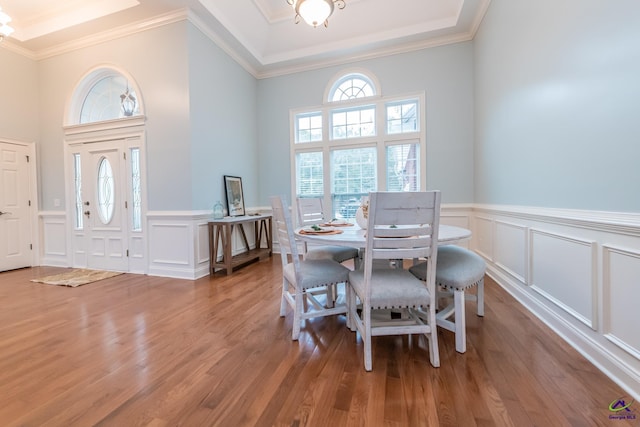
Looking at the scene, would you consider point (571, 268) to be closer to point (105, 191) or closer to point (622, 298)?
point (622, 298)

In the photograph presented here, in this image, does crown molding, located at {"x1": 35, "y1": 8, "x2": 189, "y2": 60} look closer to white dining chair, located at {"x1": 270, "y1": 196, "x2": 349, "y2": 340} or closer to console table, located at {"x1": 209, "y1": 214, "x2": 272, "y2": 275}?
console table, located at {"x1": 209, "y1": 214, "x2": 272, "y2": 275}

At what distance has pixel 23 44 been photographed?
4.07 meters


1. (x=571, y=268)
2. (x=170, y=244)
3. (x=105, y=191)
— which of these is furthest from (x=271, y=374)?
(x=105, y=191)

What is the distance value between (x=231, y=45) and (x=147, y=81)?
1.38 meters

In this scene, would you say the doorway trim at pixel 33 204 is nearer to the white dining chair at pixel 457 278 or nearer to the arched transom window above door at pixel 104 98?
the arched transom window above door at pixel 104 98

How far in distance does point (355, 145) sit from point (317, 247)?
2.39 metres

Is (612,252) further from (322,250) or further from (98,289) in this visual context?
(98,289)

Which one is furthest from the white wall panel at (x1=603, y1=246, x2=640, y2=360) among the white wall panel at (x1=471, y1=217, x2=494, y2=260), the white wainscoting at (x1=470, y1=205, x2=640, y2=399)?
the white wall panel at (x1=471, y1=217, x2=494, y2=260)

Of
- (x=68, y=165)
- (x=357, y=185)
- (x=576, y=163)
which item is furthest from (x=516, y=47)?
(x=68, y=165)

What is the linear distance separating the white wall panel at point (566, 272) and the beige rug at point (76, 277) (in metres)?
4.91

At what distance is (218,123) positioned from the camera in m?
4.02

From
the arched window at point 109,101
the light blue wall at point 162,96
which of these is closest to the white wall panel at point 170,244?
the light blue wall at point 162,96

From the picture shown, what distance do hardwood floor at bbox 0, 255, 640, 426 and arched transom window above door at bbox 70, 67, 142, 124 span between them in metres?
2.93

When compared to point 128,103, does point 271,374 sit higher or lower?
lower
